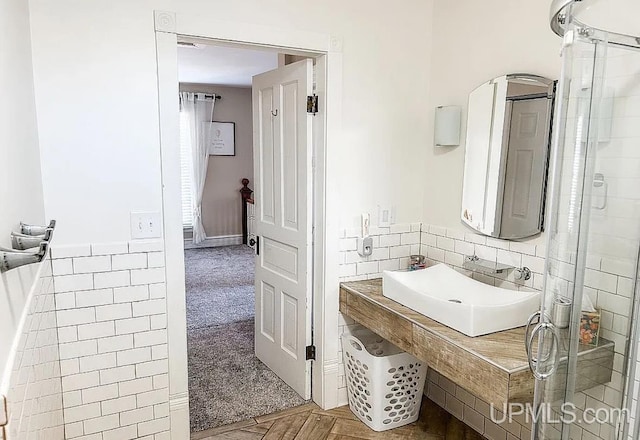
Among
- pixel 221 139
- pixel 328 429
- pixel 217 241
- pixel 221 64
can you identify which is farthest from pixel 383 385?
pixel 221 139

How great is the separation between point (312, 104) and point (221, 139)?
4884 millimetres

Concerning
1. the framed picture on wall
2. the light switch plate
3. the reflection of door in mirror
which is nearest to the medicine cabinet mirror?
the reflection of door in mirror

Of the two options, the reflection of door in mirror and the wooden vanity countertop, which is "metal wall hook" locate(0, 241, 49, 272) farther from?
the reflection of door in mirror

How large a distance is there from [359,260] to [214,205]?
16.3ft

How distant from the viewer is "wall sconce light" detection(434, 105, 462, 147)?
2688 mm

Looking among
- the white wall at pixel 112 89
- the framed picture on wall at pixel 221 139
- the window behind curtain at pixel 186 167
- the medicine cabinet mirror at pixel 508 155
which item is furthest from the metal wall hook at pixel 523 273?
the framed picture on wall at pixel 221 139

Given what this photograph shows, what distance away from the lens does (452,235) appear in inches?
111

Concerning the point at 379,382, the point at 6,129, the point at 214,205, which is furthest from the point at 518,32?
the point at 214,205

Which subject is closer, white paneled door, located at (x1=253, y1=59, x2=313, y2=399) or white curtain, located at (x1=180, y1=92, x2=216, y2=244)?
white paneled door, located at (x1=253, y1=59, x2=313, y2=399)

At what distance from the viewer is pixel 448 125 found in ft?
8.87

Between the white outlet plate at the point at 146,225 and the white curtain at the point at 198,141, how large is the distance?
4.89 m

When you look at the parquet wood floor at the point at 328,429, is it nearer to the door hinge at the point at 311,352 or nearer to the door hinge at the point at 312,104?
the door hinge at the point at 311,352

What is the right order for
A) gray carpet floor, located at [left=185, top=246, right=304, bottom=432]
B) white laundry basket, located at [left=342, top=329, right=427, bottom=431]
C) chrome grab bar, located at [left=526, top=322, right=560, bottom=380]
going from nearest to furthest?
chrome grab bar, located at [left=526, top=322, right=560, bottom=380] < white laundry basket, located at [left=342, top=329, right=427, bottom=431] < gray carpet floor, located at [left=185, top=246, right=304, bottom=432]

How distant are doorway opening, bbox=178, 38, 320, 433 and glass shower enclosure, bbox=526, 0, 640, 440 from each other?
5.00 feet
